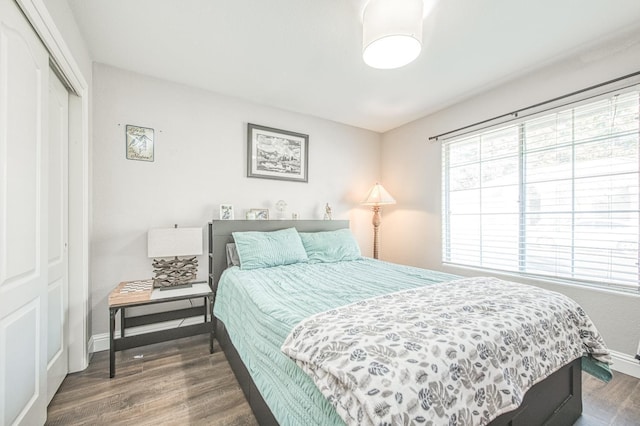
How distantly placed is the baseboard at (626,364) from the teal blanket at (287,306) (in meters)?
1.41

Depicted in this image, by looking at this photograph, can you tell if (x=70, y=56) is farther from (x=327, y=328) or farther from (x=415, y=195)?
(x=415, y=195)

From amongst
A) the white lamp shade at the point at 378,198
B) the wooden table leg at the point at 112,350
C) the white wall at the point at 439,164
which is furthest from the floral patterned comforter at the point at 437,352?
the white lamp shade at the point at 378,198

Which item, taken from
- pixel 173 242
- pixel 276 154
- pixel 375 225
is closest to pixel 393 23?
pixel 276 154

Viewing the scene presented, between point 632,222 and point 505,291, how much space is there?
1366mm

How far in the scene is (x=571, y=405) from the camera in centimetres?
151

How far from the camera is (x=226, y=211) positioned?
2.87 m

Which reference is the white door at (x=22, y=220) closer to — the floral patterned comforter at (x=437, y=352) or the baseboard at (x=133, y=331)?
the baseboard at (x=133, y=331)

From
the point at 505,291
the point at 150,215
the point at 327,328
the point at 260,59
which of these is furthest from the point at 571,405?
the point at 150,215

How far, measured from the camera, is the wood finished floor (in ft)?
5.03

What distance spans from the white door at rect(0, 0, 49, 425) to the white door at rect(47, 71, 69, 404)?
1.14ft

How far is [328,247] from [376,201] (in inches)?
42.5

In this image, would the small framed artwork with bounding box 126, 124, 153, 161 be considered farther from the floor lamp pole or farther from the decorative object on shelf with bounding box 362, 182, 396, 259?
the floor lamp pole

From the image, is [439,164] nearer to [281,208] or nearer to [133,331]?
[281,208]

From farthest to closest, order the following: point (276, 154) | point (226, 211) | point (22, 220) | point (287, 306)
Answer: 1. point (276, 154)
2. point (226, 211)
3. point (287, 306)
4. point (22, 220)
